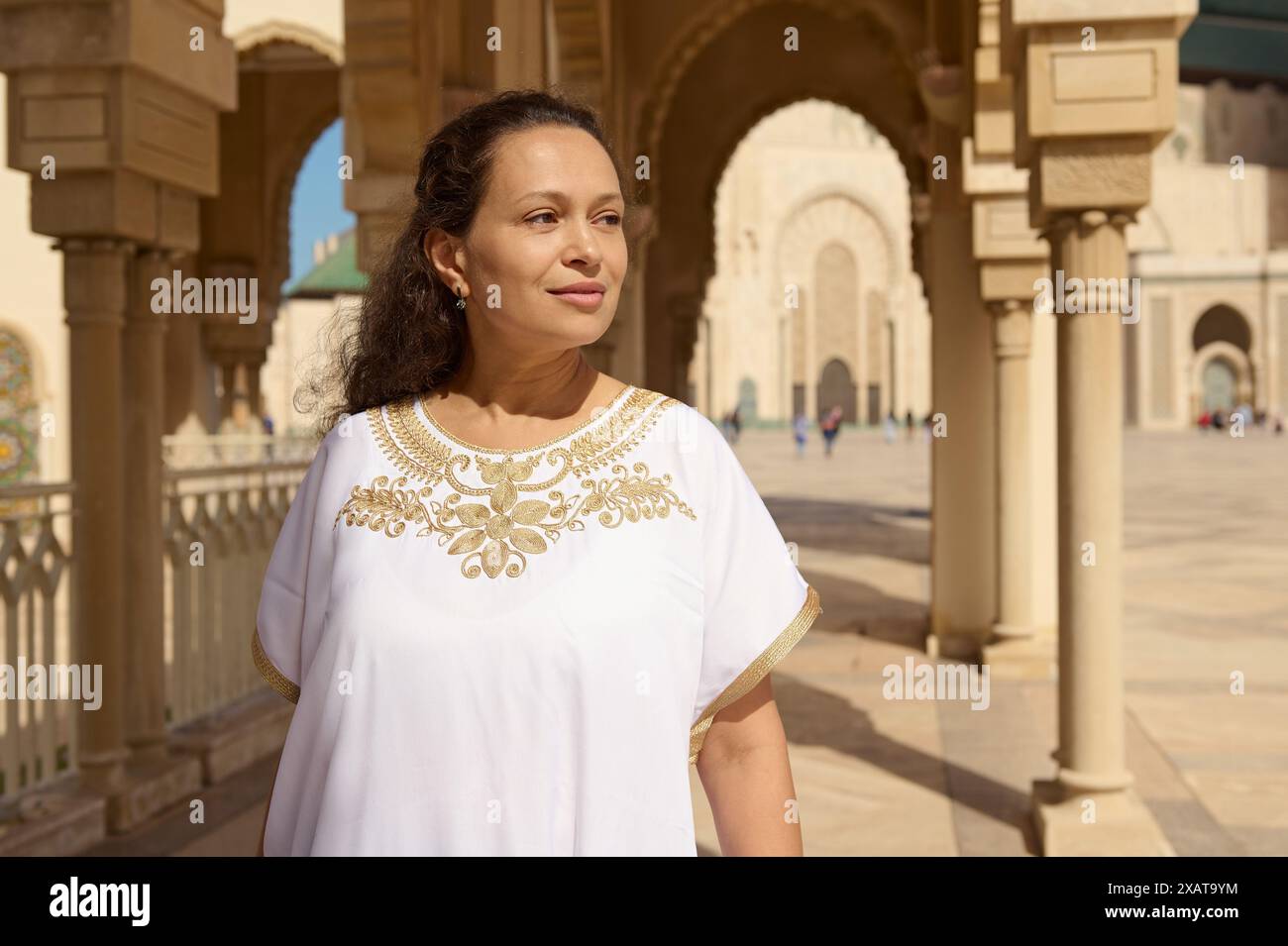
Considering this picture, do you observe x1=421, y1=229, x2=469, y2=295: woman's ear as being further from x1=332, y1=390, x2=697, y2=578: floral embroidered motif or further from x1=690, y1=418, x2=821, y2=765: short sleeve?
x1=690, y1=418, x2=821, y2=765: short sleeve

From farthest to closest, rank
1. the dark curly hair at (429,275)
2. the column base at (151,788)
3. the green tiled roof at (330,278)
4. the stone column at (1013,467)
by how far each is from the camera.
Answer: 1. the green tiled roof at (330,278)
2. the stone column at (1013,467)
3. the column base at (151,788)
4. the dark curly hair at (429,275)

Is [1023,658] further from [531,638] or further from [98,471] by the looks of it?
[531,638]

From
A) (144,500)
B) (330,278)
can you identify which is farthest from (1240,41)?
(144,500)

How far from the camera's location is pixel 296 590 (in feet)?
4.34

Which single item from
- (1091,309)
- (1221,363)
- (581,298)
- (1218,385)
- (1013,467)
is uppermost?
(1221,363)

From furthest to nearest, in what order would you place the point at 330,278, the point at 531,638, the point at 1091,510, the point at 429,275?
the point at 330,278 < the point at 1091,510 < the point at 429,275 < the point at 531,638

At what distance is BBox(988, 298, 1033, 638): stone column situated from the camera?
5957mm

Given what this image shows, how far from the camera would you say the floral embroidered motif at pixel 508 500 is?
123 centimetres

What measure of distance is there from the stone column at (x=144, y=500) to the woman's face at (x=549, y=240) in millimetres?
3121

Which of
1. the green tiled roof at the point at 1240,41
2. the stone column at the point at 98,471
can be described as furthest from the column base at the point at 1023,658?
the green tiled roof at the point at 1240,41

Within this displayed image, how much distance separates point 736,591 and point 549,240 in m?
0.38

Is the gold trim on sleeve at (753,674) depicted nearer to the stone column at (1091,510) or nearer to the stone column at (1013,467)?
the stone column at (1091,510)

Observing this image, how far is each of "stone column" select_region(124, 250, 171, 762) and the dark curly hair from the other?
9.15 feet

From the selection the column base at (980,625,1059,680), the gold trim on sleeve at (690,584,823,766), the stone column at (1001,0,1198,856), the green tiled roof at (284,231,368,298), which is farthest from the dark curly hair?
the green tiled roof at (284,231,368,298)
